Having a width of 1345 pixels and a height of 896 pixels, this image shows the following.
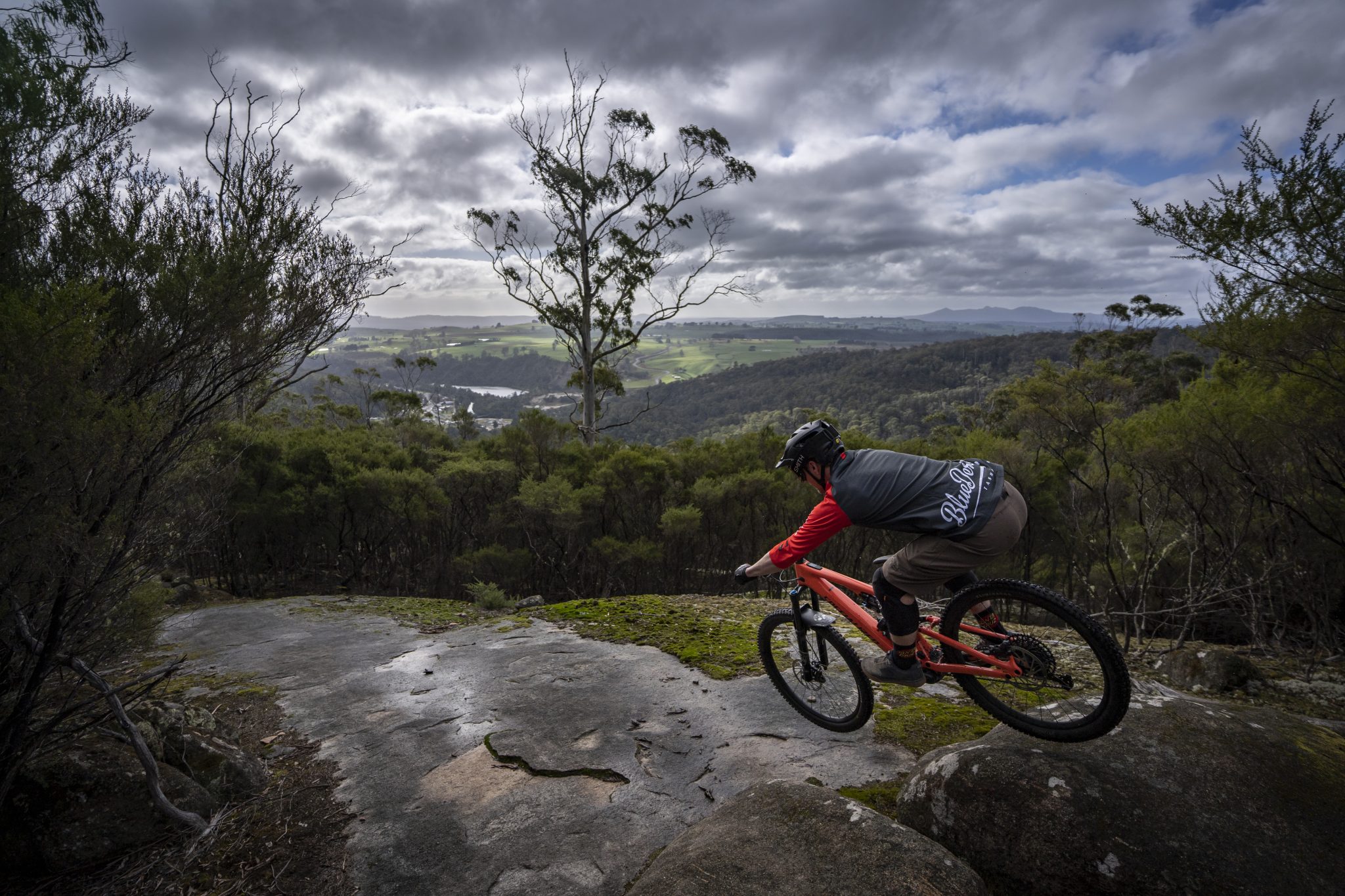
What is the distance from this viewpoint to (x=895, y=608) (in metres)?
3.36

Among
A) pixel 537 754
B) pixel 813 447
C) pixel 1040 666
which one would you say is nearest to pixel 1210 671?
pixel 1040 666

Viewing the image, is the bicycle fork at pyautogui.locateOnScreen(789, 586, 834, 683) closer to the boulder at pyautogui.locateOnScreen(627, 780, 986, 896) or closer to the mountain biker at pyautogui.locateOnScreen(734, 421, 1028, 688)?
the mountain biker at pyautogui.locateOnScreen(734, 421, 1028, 688)

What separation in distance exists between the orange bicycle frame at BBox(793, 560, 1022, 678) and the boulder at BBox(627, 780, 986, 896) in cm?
109

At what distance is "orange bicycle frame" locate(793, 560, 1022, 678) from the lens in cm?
328

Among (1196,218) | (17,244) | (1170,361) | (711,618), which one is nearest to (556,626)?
(711,618)

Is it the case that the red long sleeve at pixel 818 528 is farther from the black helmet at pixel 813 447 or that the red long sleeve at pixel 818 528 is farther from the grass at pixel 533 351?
the grass at pixel 533 351

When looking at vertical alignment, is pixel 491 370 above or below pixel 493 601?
above

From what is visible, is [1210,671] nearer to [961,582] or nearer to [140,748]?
[961,582]

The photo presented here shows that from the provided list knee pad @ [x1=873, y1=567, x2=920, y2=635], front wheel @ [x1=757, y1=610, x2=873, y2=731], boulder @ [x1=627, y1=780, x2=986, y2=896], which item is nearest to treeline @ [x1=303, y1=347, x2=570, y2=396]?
front wheel @ [x1=757, y1=610, x2=873, y2=731]

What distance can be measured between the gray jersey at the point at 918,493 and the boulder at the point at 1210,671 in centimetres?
438

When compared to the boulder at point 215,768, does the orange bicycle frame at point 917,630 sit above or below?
above

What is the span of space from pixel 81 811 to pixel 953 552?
15.7ft

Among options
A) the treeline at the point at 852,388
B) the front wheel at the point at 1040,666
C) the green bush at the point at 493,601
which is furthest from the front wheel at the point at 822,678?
the treeline at the point at 852,388

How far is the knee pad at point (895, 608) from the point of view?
333 centimetres
